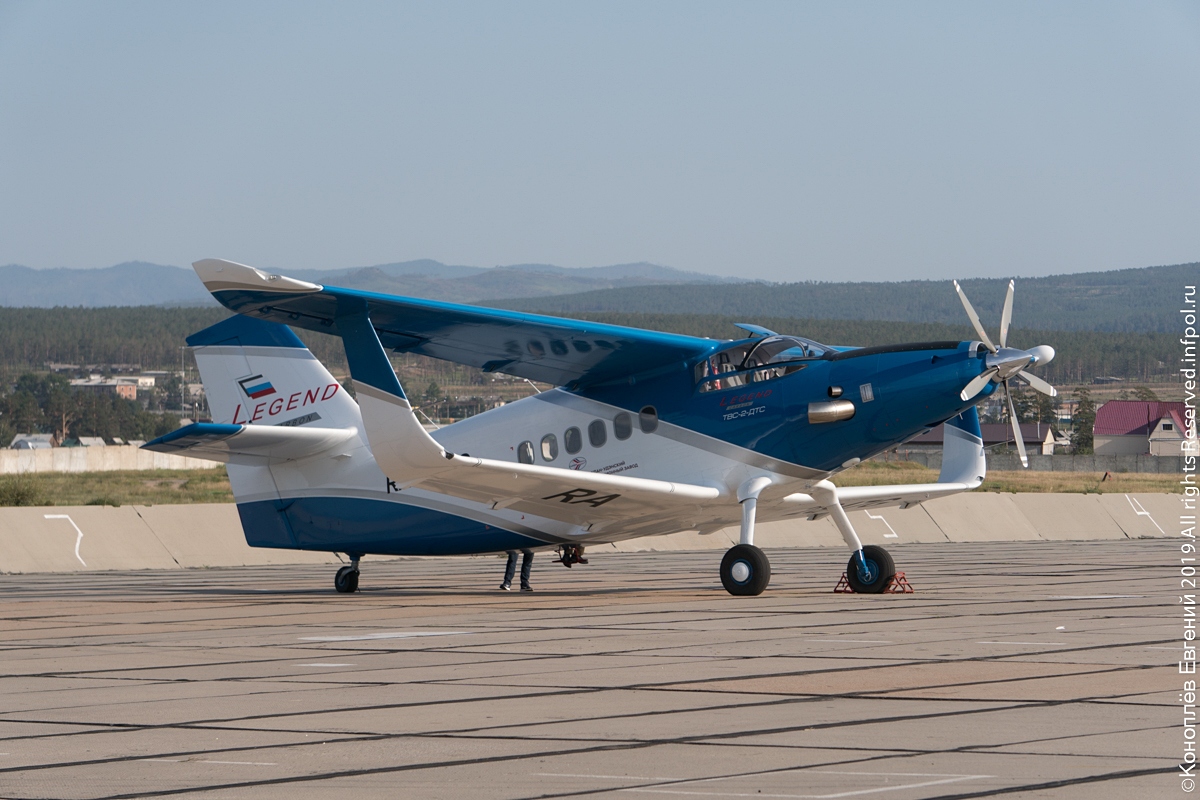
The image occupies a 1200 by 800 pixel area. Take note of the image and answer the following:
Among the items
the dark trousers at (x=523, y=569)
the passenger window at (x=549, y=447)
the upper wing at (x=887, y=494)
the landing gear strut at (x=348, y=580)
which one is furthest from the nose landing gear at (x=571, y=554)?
the upper wing at (x=887, y=494)

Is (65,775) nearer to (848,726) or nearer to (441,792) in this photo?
(441,792)

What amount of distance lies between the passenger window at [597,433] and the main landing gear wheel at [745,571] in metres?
2.52

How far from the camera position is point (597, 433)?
1847 centimetres

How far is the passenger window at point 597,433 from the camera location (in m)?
18.4

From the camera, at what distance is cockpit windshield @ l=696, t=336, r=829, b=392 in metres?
17.5

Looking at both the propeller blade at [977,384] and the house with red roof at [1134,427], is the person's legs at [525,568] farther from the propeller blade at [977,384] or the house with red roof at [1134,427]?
the house with red roof at [1134,427]

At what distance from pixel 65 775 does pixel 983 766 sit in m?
4.27

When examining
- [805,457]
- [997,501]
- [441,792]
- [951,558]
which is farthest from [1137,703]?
[997,501]

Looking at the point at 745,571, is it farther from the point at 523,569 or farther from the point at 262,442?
the point at 262,442

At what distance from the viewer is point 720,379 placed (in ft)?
58.4

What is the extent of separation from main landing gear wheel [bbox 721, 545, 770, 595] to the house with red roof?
129 m

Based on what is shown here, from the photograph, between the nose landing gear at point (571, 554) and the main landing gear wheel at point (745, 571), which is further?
the nose landing gear at point (571, 554)

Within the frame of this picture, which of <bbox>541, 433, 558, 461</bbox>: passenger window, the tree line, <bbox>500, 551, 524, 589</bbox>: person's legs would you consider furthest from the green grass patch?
the tree line

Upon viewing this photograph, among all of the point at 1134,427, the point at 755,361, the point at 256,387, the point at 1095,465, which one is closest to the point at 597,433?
the point at 755,361
